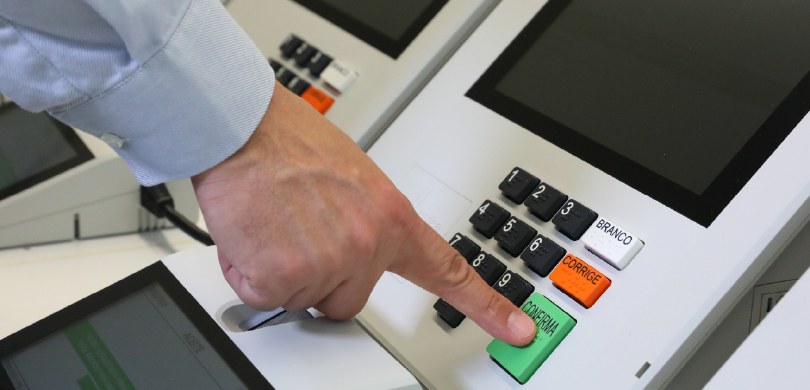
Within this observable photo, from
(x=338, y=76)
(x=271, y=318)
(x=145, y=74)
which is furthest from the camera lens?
(x=338, y=76)

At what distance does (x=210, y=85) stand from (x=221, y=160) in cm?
5

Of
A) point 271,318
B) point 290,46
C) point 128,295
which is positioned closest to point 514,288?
point 271,318

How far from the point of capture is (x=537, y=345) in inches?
24.4

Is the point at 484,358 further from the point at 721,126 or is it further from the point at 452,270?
the point at 721,126

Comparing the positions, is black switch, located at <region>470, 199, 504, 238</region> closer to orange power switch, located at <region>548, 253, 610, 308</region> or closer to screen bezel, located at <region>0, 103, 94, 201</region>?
orange power switch, located at <region>548, 253, 610, 308</region>

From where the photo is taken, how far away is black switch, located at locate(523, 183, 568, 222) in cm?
67

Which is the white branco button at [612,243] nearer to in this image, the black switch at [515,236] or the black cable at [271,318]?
the black switch at [515,236]

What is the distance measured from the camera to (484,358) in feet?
2.12

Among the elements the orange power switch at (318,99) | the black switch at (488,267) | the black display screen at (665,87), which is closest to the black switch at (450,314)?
the black switch at (488,267)

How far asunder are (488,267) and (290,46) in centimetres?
39

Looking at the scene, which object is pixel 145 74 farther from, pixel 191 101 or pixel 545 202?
pixel 545 202

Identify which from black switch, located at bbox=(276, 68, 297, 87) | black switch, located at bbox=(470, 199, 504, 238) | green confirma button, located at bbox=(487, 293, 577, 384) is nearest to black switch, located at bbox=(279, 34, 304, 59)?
black switch, located at bbox=(276, 68, 297, 87)

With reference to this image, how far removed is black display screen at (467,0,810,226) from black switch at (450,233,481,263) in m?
0.12

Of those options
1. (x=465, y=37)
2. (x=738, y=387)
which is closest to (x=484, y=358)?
(x=738, y=387)
